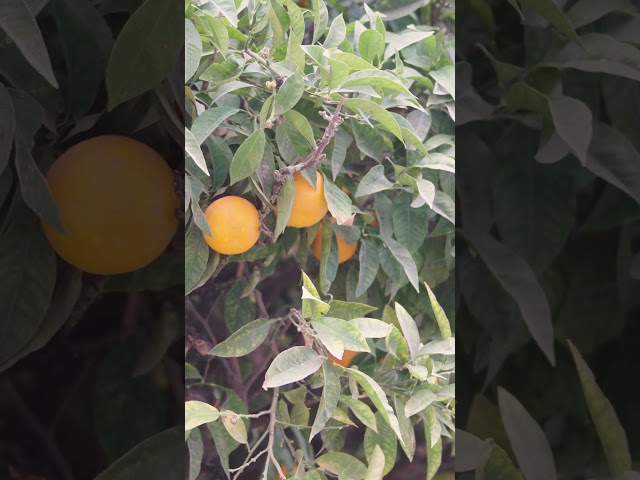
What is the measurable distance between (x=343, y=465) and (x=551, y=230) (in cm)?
33

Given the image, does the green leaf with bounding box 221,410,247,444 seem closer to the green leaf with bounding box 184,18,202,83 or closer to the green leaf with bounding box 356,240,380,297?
the green leaf with bounding box 356,240,380,297

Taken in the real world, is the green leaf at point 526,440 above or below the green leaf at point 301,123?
above

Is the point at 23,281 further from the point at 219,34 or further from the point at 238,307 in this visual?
the point at 238,307

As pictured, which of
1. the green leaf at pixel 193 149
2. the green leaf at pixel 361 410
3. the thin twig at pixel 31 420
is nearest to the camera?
the thin twig at pixel 31 420

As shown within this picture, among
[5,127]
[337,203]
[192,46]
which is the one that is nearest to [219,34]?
[192,46]

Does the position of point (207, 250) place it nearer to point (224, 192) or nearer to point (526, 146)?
point (224, 192)

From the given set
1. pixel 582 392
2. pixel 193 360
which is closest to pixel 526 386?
pixel 582 392

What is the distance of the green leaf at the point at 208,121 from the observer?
1.20 ft

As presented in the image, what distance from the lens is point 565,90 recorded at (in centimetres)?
20

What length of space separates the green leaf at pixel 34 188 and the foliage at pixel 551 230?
114mm

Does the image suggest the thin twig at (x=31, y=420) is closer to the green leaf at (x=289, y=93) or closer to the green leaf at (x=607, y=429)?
the green leaf at (x=607, y=429)

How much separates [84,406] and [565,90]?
0.54ft

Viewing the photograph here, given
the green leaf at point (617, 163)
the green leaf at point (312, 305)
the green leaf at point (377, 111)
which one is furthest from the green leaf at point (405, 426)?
the green leaf at point (617, 163)

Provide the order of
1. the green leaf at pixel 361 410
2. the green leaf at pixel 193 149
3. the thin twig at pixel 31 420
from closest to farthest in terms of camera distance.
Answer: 1. the thin twig at pixel 31 420
2. the green leaf at pixel 193 149
3. the green leaf at pixel 361 410
